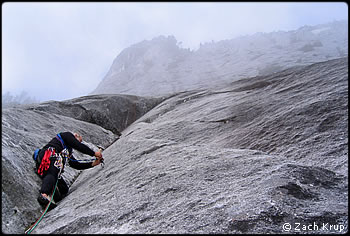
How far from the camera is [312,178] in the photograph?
12.0 feet

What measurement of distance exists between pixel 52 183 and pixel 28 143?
255cm

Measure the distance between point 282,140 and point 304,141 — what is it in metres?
0.51

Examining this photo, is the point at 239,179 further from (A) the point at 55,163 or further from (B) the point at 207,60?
(B) the point at 207,60

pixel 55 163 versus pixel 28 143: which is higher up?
pixel 28 143

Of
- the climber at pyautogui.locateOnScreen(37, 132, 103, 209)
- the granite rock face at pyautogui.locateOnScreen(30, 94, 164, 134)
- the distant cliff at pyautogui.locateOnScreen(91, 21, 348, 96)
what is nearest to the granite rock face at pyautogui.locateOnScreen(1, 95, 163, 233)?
the granite rock face at pyautogui.locateOnScreen(30, 94, 164, 134)

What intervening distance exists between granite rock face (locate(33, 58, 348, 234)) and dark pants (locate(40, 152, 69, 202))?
525 millimetres

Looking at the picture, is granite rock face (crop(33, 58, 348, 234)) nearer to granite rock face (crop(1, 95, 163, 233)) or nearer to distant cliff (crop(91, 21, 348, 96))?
granite rock face (crop(1, 95, 163, 233))

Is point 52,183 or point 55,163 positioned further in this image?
point 55,163

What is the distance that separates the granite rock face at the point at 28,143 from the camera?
14.7 ft

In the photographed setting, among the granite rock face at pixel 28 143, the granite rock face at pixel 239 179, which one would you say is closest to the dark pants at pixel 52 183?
the granite rock face at pixel 28 143

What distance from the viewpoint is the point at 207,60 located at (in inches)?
3196

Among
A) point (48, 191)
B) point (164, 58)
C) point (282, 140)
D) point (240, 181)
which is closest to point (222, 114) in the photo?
Result: point (282, 140)

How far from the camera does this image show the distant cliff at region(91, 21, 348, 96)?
2092 inches

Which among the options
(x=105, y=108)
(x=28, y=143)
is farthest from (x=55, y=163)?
(x=105, y=108)
